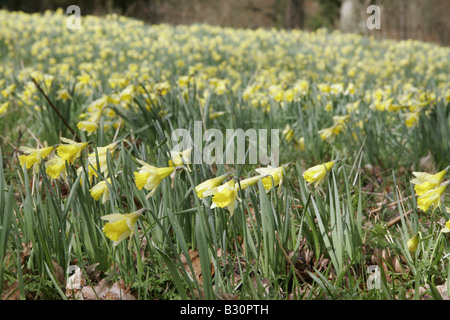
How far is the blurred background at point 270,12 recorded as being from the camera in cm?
1756

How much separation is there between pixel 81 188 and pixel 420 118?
6.26 feet

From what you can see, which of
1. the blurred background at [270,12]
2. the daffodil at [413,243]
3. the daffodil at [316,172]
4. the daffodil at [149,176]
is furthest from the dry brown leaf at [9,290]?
the blurred background at [270,12]

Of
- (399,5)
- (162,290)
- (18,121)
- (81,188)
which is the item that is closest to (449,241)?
(162,290)

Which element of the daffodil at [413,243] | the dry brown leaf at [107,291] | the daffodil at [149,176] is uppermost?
the daffodil at [149,176]

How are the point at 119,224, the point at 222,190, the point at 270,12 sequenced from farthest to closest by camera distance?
the point at 270,12, the point at 222,190, the point at 119,224

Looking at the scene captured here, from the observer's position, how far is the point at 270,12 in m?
21.9

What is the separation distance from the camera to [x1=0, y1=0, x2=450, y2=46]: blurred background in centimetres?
1756

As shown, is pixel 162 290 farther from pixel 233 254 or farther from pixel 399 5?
pixel 399 5
